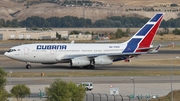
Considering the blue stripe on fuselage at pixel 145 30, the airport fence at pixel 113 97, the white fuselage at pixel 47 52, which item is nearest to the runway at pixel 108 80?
the airport fence at pixel 113 97

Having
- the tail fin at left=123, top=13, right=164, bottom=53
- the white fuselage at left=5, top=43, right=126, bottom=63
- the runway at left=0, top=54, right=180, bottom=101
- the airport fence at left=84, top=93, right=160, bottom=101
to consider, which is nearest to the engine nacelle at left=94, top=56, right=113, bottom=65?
the runway at left=0, top=54, right=180, bottom=101

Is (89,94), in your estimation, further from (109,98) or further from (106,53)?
(106,53)

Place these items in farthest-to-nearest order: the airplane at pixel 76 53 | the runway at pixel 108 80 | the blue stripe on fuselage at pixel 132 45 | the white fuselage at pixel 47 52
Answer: the blue stripe on fuselage at pixel 132 45 < the white fuselage at pixel 47 52 < the airplane at pixel 76 53 < the runway at pixel 108 80

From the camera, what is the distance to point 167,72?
294 ft

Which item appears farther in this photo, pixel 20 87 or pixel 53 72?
pixel 53 72

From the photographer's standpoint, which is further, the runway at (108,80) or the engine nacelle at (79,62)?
the engine nacelle at (79,62)

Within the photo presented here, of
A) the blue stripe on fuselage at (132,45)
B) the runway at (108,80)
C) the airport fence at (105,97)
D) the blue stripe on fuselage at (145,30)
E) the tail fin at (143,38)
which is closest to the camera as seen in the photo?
the airport fence at (105,97)

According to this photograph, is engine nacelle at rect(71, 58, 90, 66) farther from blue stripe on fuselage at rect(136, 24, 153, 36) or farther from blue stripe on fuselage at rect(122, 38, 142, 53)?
blue stripe on fuselage at rect(136, 24, 153, 36)

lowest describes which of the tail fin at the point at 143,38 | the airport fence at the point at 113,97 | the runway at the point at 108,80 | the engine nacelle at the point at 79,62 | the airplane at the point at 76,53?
the airport fence at the point at 113,97

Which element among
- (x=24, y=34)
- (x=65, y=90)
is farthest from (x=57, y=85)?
(x=24, y=34)

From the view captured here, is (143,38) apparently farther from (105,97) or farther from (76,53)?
(105,97)

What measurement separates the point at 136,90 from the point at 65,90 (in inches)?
689

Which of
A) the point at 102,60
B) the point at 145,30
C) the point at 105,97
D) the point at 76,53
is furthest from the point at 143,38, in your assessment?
the point at 105,97

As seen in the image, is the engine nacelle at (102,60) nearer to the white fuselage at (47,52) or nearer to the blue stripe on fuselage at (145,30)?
the white fuselage at (47,52)
